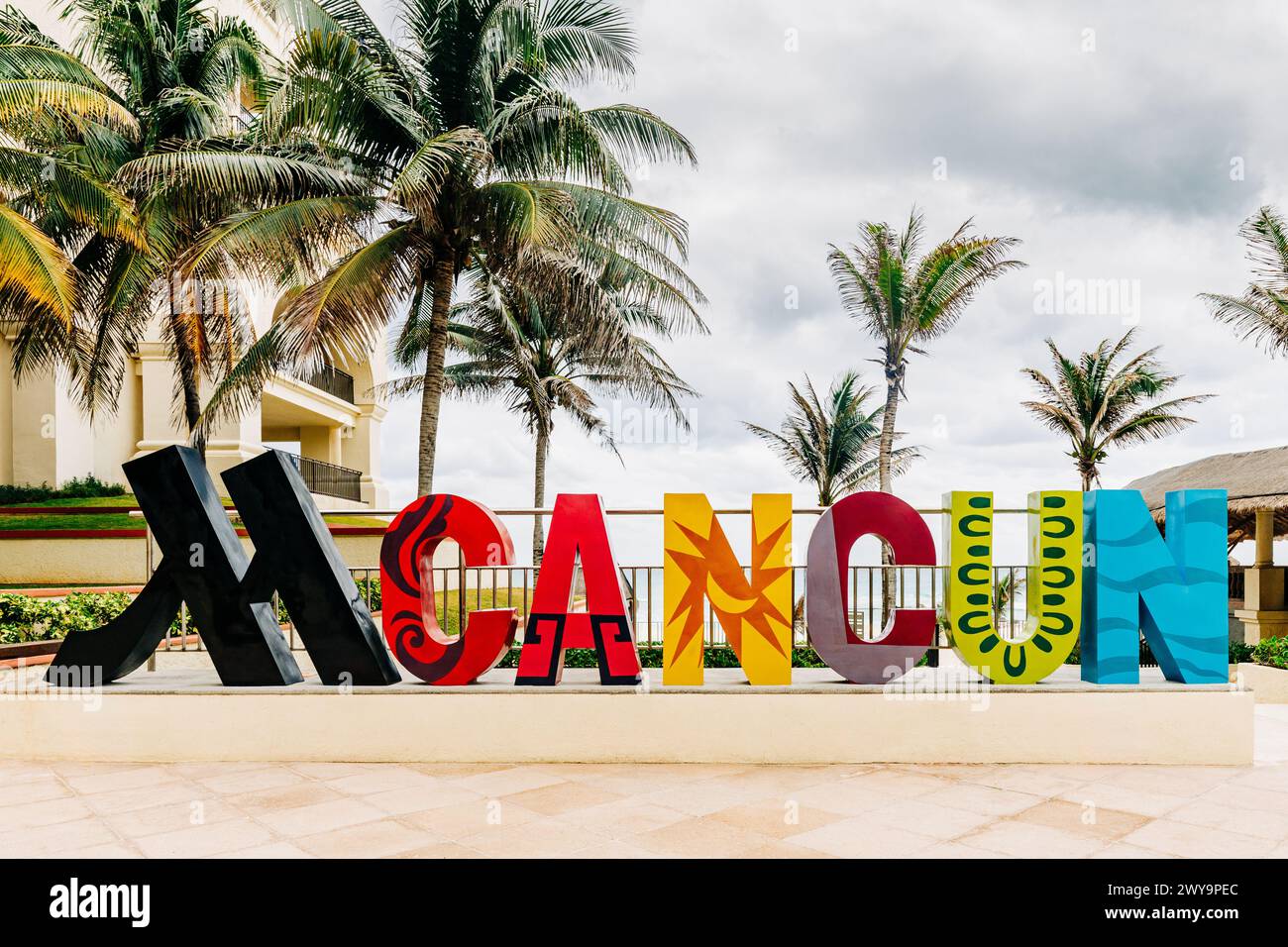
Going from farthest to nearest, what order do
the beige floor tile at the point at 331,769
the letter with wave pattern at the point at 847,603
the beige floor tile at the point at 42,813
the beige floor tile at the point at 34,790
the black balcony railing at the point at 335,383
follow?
the black balcony railing at the point at 335,383 → the letter with wave pattern at the point at 847,603 → the beige floor tile at the point at 331,769 → the beige floor tile at the point at 34,790 → the beige floor tile at the point at 42,813

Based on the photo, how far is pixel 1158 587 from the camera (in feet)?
21.9

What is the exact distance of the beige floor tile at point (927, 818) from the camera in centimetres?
500

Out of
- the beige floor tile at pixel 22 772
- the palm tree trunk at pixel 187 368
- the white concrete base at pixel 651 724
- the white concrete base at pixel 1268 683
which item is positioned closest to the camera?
the beige floor tile at pixel 22 772

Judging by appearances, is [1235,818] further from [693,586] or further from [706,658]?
[706,658]

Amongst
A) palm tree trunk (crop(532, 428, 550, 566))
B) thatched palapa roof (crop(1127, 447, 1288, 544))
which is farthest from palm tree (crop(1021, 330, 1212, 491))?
palm tree trunk (crop(532, 428, 550, 566))

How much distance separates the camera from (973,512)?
22.1ft

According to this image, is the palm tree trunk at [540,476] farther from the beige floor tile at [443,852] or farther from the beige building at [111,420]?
the beige floor tile at [443,852]

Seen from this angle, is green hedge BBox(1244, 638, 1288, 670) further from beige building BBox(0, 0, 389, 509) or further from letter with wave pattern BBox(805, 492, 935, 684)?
beige building BBox(0, 0, 389, 509)

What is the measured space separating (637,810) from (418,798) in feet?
4.66

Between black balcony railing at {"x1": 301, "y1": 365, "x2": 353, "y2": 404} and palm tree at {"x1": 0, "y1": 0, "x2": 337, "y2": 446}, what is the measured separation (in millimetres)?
8828

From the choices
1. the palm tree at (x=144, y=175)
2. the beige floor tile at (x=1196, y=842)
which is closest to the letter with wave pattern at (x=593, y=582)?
the beige floor tile at (x=1196, y=842)

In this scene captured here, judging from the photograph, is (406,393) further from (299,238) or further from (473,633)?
(473,633)

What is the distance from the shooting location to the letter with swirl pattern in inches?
262

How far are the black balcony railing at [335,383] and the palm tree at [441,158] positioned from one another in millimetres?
12932
